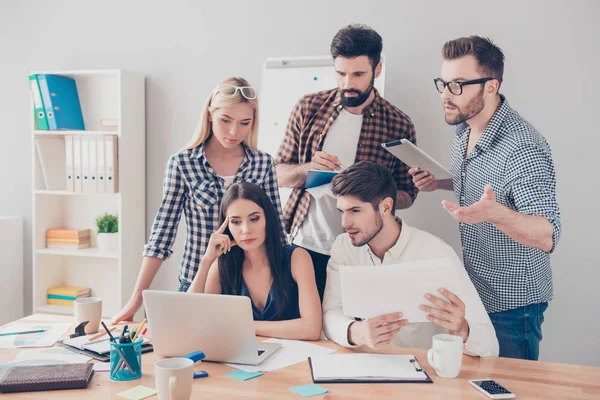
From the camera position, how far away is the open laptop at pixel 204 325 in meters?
1.53

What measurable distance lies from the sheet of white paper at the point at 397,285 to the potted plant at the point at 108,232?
7.52 feet

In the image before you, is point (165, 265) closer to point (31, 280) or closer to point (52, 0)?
point (31, 280)

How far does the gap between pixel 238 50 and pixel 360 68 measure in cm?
121

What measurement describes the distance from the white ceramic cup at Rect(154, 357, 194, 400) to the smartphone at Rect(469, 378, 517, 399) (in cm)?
69

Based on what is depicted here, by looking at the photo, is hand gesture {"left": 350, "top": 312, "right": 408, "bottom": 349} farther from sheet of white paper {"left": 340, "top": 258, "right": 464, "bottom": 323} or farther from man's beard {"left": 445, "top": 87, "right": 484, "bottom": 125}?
man's beard {"left": 445, "top": 87, "right": 484, "bottom": 125}

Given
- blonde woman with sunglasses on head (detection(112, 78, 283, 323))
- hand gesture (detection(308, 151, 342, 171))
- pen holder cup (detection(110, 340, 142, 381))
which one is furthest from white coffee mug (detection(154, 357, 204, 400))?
hand gesture (detection(308, 151, 342, 171))

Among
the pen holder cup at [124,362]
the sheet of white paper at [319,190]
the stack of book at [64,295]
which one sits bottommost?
the stack of book at [64,295]

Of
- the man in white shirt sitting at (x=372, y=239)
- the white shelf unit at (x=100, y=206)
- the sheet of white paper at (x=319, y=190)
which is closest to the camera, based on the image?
the man in white shirt sitting at (x=372, y=239)

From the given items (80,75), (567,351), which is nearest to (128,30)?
(80,75)

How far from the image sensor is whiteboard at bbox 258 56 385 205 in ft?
10.3

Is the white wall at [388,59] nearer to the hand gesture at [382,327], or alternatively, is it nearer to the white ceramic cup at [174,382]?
the hand gesture at [382,327]

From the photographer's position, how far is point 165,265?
11.8ft

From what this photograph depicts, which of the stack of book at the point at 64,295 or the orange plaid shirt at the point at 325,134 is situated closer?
the orange plaid shirt at the point at 325,134

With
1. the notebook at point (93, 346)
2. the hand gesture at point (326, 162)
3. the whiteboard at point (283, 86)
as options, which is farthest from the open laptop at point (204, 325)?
the whiteboard at point (283, 86)
